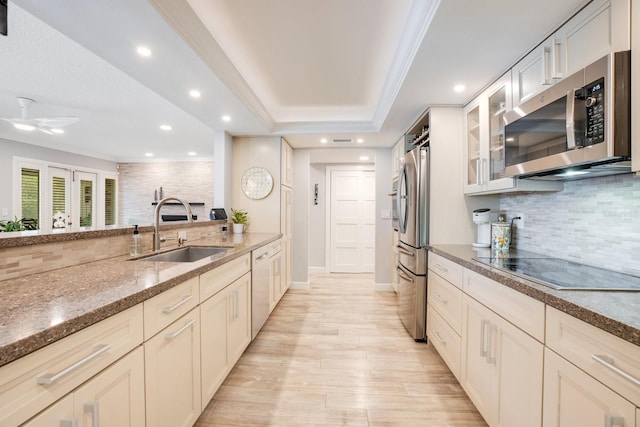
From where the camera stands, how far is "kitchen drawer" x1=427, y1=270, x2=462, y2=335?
6.00ft

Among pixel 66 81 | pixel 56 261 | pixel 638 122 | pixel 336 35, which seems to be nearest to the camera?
pixel 638 122

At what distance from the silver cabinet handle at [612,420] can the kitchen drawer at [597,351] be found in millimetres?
71

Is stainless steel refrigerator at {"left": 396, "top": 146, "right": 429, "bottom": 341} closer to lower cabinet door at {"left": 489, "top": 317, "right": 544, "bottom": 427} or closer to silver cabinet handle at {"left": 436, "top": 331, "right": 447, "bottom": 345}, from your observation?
silver cabinet handle at {"left": 436, "top": 331, "right": 447, "bottom": 345}

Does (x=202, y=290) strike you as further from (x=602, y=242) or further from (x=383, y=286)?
(x=383, y=286)

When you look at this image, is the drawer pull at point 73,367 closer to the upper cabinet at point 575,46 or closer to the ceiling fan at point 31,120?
the upper cabinet at point 575,46

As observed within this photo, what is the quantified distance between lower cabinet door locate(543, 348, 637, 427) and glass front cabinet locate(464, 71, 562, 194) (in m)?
1.16

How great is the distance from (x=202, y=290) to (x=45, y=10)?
158 centimetres

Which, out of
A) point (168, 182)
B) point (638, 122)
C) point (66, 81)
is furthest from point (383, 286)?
point (168, 182)

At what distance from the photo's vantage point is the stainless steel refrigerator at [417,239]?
8.16 ft

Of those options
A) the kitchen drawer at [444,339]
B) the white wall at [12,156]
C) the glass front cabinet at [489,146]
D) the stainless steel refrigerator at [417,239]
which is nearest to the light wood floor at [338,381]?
the kitchen drawer at [444,339]

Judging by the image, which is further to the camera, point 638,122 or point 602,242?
point 602,242

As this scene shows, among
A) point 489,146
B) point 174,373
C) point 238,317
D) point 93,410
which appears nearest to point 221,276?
point 238,317

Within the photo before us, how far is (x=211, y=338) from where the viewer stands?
1599 mm

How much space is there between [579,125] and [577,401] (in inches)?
44.2
